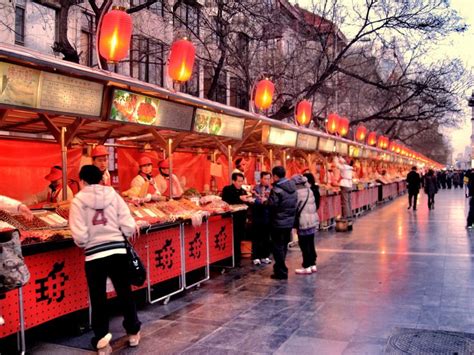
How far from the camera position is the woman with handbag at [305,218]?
8.77m

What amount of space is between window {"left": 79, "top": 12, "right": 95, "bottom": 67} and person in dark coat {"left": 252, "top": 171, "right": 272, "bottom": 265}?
1189cm

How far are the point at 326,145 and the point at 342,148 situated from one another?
2.56 m

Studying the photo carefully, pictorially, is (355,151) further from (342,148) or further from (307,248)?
(307,248)

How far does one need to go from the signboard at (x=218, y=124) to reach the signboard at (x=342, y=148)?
887 cm

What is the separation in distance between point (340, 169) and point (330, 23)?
27.7 ft

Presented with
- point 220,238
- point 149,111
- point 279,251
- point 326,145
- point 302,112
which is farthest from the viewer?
point 326,145

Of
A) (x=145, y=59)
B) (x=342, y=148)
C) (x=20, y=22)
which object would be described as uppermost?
(x=145, y=59)

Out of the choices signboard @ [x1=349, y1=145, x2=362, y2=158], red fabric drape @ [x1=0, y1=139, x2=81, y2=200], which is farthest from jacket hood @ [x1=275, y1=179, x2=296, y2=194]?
signboard @ [x1=349, y1=145, x2=362, y2=158]

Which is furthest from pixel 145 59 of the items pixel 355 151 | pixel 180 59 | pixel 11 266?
pixel 11 266

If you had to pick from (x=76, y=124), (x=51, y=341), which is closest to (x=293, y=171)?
(x=76, y=124)

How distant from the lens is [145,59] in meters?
22.6

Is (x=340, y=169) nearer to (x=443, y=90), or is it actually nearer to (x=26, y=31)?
(x=443, y=90)

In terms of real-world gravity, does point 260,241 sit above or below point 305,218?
below

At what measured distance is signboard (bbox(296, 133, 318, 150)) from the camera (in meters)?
14.5
